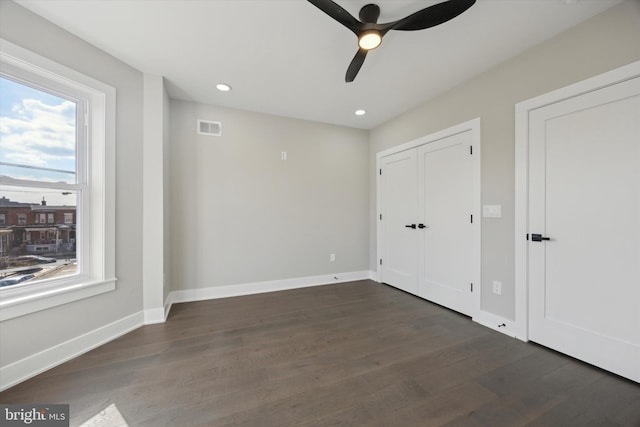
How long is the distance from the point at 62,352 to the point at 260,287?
1.97 m

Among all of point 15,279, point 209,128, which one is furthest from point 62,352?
point 209,128

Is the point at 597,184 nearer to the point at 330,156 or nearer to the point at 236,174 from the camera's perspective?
the point at 330,156

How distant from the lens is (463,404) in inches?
55.7

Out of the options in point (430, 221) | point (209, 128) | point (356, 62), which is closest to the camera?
point (356, 62)

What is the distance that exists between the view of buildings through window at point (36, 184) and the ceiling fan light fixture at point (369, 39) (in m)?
2.49

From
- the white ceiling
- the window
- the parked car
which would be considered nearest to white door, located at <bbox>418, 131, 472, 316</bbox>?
the white ceiling

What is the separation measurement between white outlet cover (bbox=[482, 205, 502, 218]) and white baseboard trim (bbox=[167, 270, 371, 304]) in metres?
2.22

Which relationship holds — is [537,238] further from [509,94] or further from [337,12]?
[337,12]

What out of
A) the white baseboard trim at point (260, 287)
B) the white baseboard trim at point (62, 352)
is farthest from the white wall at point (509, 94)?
the white baseboard trim at point (62, 352)

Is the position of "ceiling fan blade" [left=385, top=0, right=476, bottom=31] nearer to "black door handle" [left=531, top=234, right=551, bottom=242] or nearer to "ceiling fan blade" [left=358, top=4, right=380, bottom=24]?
"ceiling fan blade" [left=358, top=4, right=380, bottom=24]

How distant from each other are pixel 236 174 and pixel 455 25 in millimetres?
2840

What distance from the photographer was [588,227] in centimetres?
178

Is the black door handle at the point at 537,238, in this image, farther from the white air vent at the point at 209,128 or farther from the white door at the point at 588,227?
the white air vent at the point at 209,128

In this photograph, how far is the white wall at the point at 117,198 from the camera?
162 cm
